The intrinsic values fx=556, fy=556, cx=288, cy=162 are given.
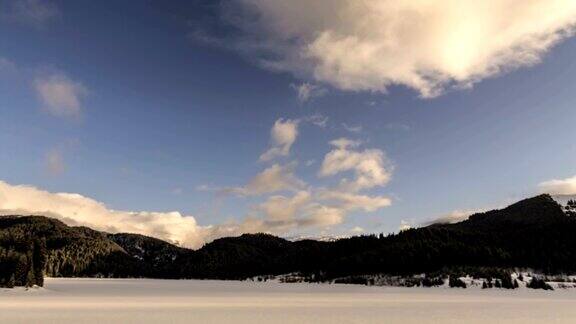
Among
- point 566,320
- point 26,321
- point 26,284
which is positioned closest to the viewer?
point 26,321

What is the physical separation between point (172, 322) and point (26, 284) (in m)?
112

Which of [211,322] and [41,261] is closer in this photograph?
[211,322]

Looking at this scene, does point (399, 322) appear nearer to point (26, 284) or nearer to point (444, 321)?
point (444, 321)

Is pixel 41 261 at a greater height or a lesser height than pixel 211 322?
greater

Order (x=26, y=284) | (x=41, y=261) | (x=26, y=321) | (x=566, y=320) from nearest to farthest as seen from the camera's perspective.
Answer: (x=26, y=321)
(x=566, y=320)
(x=26, y=284)
(x=41, y=261)

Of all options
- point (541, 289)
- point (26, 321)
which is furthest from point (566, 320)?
point (541, 289)

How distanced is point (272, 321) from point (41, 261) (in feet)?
416

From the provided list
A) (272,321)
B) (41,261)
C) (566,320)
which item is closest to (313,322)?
(272,321)

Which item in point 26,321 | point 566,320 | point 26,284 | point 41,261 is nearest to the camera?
point 26,321

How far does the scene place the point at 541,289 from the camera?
16288 centimetres

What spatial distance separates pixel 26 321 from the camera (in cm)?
5134

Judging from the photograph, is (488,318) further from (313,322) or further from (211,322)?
(211,322)

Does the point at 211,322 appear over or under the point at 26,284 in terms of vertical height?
under

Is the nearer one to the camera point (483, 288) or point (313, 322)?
point (313, 322)
